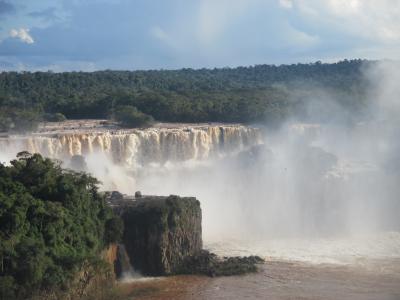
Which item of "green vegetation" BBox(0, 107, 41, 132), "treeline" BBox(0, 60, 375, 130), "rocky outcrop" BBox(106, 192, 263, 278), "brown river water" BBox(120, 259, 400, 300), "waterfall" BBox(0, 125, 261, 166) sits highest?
"treeline" BBox(0, 60, 375, 130)

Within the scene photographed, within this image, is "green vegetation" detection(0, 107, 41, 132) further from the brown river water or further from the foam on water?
the brown river water

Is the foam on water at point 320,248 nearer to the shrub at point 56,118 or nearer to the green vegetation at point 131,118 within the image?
the green vegetation at point 131,118

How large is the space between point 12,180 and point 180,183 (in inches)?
661

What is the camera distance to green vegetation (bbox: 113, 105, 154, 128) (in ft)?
161

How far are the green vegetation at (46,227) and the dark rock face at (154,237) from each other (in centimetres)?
107

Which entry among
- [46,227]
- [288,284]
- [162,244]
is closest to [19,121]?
[162,244]

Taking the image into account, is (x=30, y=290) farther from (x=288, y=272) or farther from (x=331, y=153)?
(x=331, y=153)

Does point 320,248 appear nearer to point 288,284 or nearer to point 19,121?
point 288,284

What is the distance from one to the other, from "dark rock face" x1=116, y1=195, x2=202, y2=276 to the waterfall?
9.30m

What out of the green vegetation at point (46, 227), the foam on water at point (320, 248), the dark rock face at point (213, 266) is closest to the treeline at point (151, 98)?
the foam on water at point (320, 248)

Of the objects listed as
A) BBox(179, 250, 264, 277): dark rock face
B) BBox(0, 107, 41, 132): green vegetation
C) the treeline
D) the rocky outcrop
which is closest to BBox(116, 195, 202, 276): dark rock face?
the rocky outcrop

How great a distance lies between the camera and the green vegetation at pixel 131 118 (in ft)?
161

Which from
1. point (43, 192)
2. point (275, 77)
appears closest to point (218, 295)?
point (43, 192)

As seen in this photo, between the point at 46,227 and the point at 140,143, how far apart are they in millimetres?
18427
